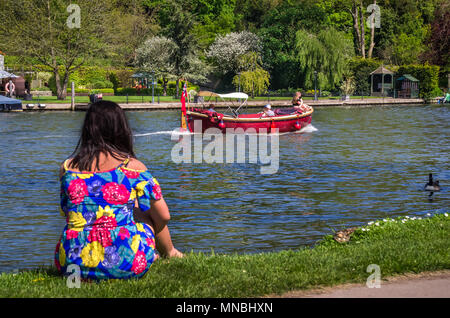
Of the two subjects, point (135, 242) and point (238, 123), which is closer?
point (135, 242)

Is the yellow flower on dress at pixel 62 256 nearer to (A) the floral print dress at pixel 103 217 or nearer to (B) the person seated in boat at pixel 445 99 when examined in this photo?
(A) the floral print dress at pixel 103 217

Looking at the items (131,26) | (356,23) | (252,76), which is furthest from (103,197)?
(356,23)


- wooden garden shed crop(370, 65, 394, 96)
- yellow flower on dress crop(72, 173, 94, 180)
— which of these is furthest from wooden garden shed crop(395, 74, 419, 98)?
yellow flower on dress crop(72, 173, 94, 180)

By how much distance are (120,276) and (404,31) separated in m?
92.4

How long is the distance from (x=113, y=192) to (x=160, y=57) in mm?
69372

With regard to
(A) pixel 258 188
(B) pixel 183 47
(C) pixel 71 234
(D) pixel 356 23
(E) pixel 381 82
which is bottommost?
Answer: (A) pixel 258 188

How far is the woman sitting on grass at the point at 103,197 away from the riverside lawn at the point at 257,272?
34 centimetres

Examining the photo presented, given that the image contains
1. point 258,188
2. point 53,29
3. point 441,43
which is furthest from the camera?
point 441,43

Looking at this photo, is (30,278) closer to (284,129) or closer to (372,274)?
(372,274)

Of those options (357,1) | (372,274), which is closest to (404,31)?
(357,1)

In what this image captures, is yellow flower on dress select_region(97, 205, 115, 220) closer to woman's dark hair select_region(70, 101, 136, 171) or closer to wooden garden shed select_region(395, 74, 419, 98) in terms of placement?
woman's dark hair select_region(70, 101, 136, 171)

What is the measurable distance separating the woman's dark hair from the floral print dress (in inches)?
5.1

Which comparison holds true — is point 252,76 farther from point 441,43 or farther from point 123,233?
point 123,233

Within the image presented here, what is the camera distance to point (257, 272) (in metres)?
8.20
